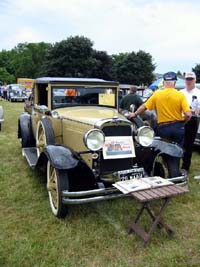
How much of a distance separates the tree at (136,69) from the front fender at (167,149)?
140ft

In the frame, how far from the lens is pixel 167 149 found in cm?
415

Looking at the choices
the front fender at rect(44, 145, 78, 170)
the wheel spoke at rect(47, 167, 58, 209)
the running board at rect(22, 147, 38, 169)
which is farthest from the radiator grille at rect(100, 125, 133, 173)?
the running board at rect(22, 147, 38, 169)

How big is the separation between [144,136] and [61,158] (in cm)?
110

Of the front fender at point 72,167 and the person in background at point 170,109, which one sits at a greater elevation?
the person in background at point 170,109

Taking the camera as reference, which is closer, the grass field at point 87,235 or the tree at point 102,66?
the grass field at point 87,235

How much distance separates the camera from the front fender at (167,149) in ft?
13.5

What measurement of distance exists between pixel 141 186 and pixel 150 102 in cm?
189

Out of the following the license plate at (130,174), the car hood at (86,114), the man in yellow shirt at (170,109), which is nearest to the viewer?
the license plate at (130,174)

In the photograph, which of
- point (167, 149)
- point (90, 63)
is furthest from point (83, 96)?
point (90, 63)

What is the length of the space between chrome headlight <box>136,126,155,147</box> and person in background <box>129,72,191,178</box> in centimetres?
76

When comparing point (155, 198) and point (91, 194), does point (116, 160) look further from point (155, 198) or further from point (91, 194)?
point (155, 198)

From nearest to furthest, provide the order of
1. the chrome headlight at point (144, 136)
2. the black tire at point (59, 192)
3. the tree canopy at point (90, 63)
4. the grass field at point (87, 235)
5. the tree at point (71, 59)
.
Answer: the grass field at point (87, 235) < the black tire at point (59, 192) < the chrome headlight at point (144, 136) < the tree at point (71, 59) < the tree canopy at point (90, 63)

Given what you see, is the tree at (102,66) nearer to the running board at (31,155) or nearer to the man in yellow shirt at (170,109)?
the running board at (31,155)

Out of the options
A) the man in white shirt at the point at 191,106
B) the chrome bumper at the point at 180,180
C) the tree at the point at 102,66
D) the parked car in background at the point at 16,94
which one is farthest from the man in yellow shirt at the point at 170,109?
the tree at the point at 102,66
